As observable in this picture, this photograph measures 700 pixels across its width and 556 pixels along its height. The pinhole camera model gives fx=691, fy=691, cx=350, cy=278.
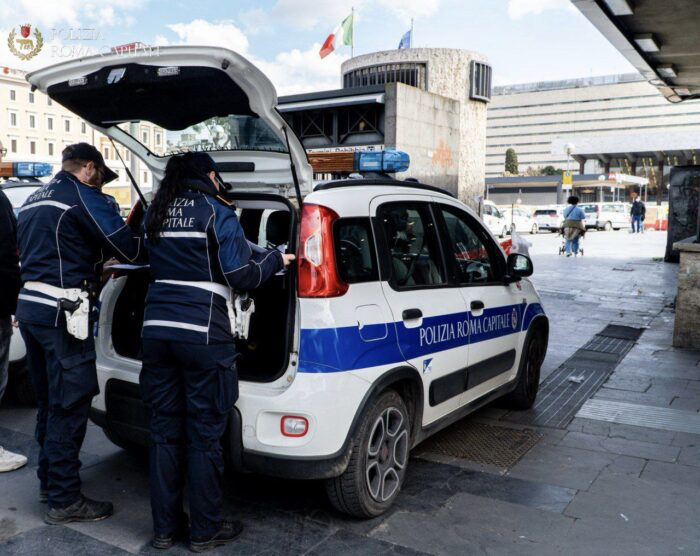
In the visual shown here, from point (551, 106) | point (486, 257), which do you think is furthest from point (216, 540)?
point (551, 106)

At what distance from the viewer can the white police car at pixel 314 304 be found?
326cm

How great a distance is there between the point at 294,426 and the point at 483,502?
132cm

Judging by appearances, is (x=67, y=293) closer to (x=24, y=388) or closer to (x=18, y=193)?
(x=24, y=388)

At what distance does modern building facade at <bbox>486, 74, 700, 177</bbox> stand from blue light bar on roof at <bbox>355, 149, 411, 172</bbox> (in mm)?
107048

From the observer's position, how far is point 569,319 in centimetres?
1009

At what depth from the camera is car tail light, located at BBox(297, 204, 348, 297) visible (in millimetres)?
3322

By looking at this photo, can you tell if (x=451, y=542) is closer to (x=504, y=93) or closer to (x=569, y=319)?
(x=569, y=319)

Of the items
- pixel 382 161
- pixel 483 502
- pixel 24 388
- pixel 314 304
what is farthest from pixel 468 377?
pixel 24 388

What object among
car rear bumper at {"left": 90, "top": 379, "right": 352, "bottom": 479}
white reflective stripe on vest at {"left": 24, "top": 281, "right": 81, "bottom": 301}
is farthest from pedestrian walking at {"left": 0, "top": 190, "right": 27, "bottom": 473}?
car rear bumper at {"left": 90, "top": 379, "right": 352, "bottom": 479}

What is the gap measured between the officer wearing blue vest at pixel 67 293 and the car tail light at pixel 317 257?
904mm

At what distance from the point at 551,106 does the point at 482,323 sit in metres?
135

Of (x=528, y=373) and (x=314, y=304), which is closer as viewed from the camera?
(x=314, y=304)

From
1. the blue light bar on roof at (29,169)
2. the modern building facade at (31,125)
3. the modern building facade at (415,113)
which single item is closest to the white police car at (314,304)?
the blue light bar on roof at (29,169)

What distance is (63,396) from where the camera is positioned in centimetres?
348
